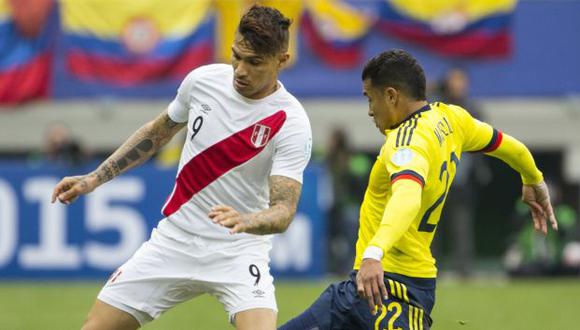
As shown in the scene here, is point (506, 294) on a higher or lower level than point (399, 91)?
lower

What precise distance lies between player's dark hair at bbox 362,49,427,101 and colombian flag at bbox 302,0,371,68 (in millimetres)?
11839

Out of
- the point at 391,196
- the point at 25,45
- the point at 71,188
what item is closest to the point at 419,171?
the point at 391,196

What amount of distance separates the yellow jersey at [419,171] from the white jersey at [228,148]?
0.56 meters

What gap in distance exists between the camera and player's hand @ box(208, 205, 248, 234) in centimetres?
573

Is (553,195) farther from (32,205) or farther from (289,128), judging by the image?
(289,128)

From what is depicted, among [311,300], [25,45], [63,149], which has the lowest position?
[311,300]

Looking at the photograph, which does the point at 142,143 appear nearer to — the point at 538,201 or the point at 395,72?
the point at 395,72

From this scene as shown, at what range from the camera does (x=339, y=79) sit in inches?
727

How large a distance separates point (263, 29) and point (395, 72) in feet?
2.43

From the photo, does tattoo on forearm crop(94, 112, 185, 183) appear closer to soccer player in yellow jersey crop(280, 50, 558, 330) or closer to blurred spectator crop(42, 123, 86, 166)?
soccer player in yellow jersey crop(280, 50, 558, 330)

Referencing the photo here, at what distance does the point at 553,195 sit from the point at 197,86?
412 inches

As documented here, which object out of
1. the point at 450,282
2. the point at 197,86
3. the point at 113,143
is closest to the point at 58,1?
the point at 113,143

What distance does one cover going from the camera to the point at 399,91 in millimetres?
6242

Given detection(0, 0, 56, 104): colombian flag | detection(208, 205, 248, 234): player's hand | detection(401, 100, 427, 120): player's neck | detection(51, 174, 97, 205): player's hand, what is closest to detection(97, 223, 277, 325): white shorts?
detection(51, 174, 97, 205): player's hand
